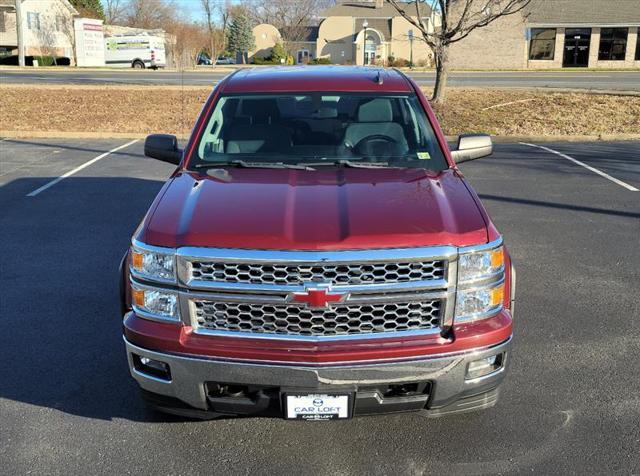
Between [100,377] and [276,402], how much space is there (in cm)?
159

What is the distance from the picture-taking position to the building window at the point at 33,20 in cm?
5244

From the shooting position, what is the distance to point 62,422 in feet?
11.9

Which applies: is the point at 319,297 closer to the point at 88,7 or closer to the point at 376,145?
the point at 376,145

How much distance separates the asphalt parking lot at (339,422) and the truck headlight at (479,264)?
0.94m

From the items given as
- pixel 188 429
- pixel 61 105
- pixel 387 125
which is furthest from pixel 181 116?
pixel 188 429

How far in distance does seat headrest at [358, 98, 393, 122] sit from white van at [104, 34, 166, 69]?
45.1m

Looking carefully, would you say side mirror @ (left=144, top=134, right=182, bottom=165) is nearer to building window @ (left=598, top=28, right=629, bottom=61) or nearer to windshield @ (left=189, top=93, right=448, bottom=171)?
windshield @ (left=189, top=93, right=448, bottom=171)

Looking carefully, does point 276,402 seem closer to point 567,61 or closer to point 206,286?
point 206,286

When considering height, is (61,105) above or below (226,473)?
above

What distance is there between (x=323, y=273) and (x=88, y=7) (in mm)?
71006

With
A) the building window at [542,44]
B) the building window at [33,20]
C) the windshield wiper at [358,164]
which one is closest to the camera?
the windshield wiper at [358,164]

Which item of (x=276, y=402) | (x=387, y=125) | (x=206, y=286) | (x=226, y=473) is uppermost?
(x=387, y=125)

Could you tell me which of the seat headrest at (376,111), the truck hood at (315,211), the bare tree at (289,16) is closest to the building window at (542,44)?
the bare tree at (289,16)

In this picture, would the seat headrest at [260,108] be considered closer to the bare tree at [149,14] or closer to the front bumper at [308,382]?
the front bumper at [308,382]
